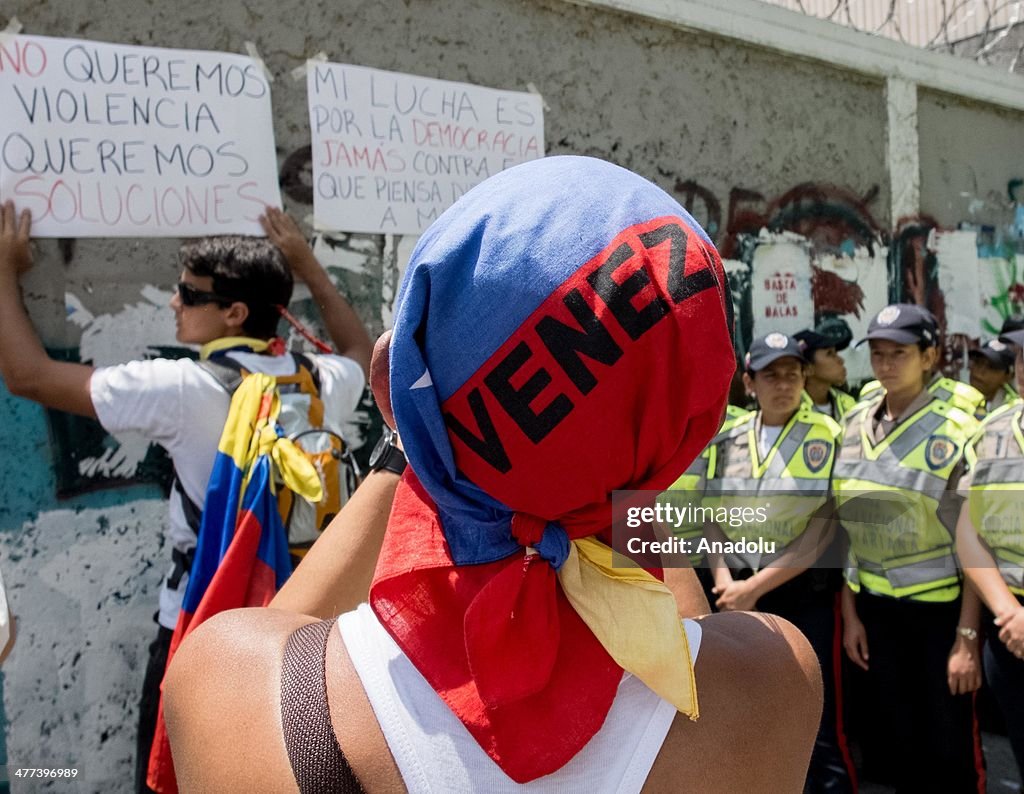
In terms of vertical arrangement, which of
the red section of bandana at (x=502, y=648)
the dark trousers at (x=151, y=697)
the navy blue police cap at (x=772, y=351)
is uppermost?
the navy blue police cap at (x=772, y=351)

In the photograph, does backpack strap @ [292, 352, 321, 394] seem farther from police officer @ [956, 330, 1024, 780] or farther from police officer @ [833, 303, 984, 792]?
police officer @ [956, 330, 1024, 780]

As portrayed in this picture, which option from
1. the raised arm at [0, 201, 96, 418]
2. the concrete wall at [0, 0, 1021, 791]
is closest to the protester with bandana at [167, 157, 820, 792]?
the raised arm at [0, 201, 96, 418]

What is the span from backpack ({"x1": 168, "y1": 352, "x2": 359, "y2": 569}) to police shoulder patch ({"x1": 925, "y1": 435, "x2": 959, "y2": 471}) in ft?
6.63

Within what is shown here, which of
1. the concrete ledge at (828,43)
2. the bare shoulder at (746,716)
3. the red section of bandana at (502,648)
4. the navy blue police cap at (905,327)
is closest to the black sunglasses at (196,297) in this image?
the red section of bandana at (502,648)

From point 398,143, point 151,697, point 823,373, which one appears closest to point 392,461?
point 151,697

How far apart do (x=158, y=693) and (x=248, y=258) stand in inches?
48.3

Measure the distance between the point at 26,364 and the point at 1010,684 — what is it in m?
3.14

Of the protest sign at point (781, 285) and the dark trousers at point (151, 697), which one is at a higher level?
the protest sign at point (781, 285)

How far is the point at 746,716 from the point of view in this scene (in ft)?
3.20

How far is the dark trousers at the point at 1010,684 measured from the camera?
2.89 m

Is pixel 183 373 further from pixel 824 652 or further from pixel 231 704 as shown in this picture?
pixel 824 652

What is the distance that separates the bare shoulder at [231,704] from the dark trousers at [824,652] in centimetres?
271

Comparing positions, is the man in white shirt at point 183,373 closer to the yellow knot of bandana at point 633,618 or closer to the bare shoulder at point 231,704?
the bare shoulder at point 231,704

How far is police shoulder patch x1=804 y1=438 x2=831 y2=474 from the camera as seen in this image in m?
3.34
